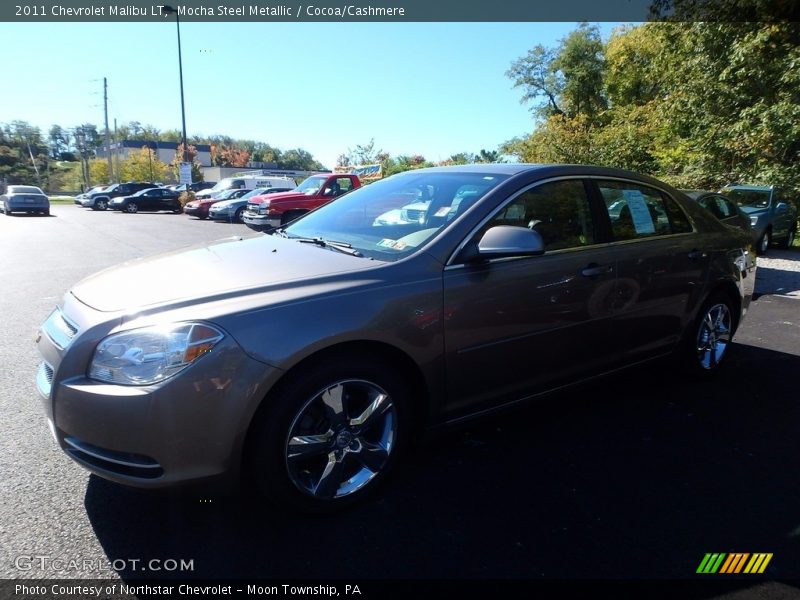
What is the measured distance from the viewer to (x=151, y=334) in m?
2.14

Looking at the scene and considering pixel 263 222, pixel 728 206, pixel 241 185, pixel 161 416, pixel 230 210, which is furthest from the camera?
pixel 241 185

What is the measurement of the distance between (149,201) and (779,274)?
93.2 ft

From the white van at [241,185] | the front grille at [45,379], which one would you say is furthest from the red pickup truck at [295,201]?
the front grille at [45,379]

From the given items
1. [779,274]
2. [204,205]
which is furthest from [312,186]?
[779,274]

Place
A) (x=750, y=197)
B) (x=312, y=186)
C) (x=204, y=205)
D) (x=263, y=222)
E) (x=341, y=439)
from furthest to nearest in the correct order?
(x=204, y=205) < (x=312, y=186) < (x=263, y=222) < (x=750, y=197) < (x=341, y=439)

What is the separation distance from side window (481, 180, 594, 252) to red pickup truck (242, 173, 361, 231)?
12.8m

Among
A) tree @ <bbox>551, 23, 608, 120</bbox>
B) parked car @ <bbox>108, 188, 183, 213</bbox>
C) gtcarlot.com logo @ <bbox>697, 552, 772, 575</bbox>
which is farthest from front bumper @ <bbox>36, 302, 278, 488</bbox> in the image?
tree @ <bbox>551, 23, 608, 120</bbox>

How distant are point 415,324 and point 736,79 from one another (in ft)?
54.3

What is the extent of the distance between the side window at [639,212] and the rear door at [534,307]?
235 millimetres

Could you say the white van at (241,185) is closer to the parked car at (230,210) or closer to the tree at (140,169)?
the parked car at (230,210)

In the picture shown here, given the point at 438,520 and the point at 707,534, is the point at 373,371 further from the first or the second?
the point at 707,534

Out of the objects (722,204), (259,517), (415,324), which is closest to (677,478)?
(415,324)

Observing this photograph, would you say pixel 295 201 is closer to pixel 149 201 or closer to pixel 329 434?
pixel 329 434

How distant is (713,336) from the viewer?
437cm
